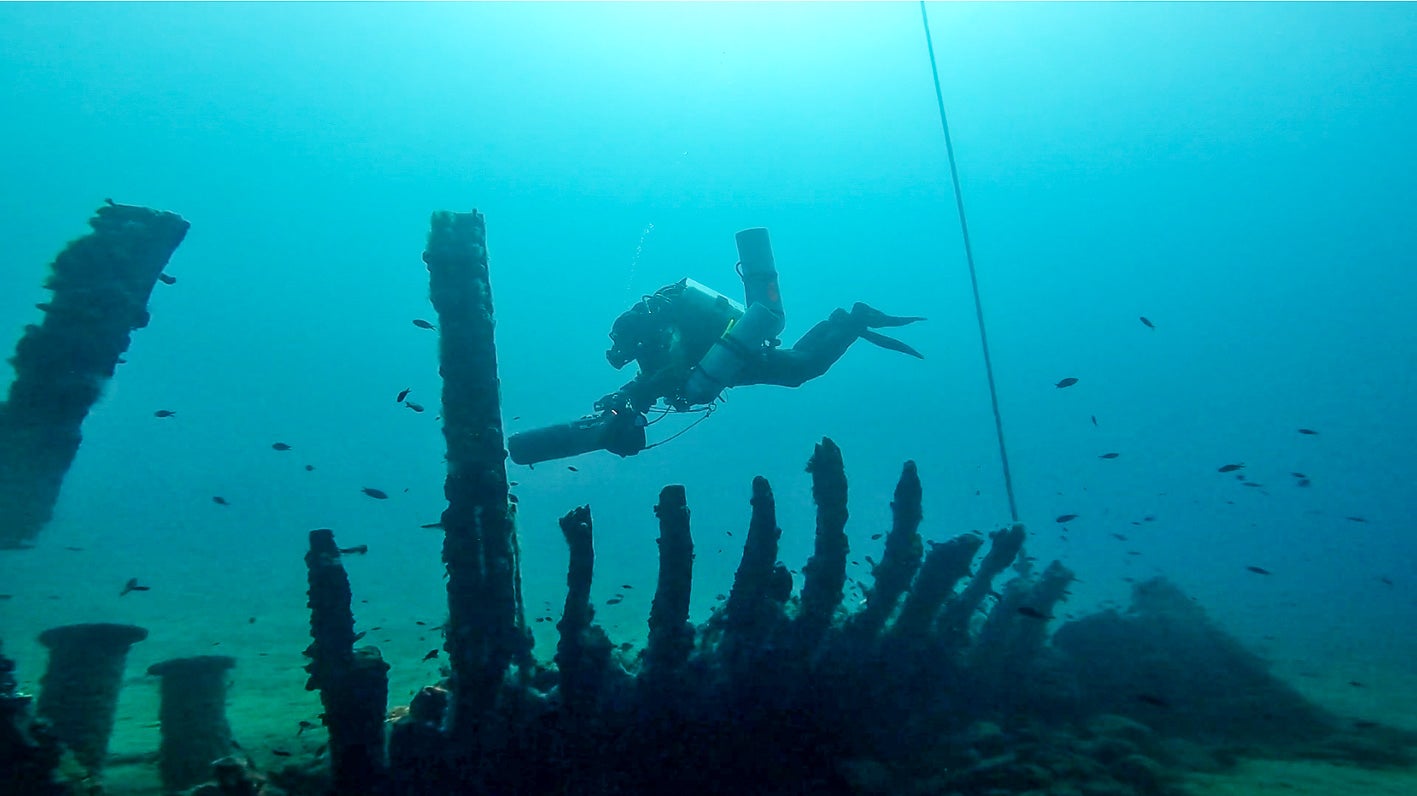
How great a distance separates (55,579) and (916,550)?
51.4 m

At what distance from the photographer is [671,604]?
23.4 feet

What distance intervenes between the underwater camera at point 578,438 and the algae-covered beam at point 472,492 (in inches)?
67.3

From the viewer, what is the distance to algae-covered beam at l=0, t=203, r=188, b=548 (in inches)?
309

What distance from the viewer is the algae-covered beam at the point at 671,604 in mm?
7074

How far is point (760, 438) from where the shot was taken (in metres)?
108

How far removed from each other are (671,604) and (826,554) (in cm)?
192

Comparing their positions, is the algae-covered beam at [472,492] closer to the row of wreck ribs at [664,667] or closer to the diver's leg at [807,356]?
the row of wreck ribs at [664,667]

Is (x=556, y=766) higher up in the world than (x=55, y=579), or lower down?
lower down

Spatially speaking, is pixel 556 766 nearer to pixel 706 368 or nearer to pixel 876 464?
pixel 706 368

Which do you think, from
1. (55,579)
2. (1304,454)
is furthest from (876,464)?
(55,579)

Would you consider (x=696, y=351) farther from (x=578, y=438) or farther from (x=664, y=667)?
(x=664, y=667)

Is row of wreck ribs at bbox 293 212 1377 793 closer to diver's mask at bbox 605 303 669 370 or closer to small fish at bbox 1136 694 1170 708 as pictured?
small fish at bbox 1136 694 1170 708

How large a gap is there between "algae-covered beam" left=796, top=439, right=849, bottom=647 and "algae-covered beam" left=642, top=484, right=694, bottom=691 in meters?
1.50

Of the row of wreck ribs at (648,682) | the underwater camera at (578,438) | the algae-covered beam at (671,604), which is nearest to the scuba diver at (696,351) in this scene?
the underwater camera at (578,438)
